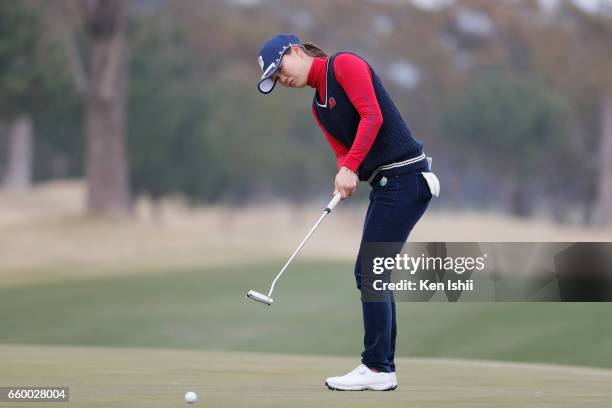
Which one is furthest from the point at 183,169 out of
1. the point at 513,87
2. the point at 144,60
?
the point at 513,87

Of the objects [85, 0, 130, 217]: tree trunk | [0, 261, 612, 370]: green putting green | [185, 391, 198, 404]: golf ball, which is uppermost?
[85, 0, 130, 217]: tree trunk

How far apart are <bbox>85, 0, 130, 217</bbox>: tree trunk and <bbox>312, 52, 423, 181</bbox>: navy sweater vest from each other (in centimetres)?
2302

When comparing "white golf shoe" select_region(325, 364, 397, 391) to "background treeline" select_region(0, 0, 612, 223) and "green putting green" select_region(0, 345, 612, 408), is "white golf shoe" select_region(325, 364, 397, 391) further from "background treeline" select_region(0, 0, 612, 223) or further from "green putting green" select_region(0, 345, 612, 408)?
"background treeline" select_region(0, 0, 612, 223)

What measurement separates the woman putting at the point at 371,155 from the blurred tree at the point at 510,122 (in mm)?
53360

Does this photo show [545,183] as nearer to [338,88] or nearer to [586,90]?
[586,90]

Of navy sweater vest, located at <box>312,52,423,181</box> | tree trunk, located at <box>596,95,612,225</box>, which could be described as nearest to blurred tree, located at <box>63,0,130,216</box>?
navy sweater vest, located at <box>312,52,423,181</box>

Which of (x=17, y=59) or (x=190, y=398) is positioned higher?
(x=17, y=59)

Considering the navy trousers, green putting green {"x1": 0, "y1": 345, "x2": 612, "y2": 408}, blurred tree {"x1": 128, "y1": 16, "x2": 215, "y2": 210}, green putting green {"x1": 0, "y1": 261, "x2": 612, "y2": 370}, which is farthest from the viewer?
blurred tree {"x1": 128, "y1": 16, "x2": 215, "y2": 210}

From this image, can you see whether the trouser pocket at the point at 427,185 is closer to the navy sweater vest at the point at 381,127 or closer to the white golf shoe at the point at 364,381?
the navy sweater vest at the point at 381,127

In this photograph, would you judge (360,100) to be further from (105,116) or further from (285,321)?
(105,116)

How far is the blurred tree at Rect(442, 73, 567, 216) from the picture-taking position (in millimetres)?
59656

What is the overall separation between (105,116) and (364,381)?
2394 cm

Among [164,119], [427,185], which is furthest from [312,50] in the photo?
[164,119]

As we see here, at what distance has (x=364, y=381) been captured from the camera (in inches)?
268
